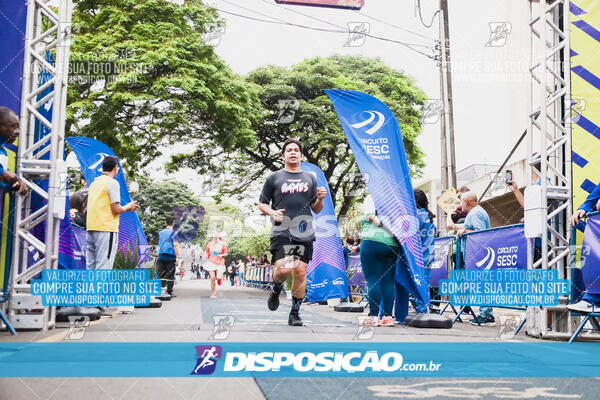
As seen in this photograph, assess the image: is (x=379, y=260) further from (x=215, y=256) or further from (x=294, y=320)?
(x=215, y=256)

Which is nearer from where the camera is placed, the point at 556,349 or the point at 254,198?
the point at 556,349

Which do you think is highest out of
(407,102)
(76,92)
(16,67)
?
(407,102)

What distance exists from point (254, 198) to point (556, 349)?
21797 mm

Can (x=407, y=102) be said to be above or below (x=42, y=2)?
above

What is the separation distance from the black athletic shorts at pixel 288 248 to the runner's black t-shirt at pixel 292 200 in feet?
0.16

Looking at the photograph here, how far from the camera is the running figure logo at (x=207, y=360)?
3.05 m

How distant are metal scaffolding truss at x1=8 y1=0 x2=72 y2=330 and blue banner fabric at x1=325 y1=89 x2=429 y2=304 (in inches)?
123

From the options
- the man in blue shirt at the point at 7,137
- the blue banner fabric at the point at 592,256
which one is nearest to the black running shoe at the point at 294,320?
the blue banner fabric at the point at 592,256

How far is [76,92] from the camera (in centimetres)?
1438

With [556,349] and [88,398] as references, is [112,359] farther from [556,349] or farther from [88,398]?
[556,349]

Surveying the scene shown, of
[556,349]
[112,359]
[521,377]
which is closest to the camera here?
[521,377]

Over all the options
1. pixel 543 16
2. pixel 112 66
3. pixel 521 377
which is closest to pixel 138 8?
pixel 112 66

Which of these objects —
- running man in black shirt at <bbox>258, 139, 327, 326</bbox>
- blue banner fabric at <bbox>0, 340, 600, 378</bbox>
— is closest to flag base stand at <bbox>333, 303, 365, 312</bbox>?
running man in black shirt at <bbox>258, 139, 327, 326</bbox>

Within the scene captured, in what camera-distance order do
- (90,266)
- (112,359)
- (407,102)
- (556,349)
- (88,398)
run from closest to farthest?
(88,398)
(112,359)
(556,349)
(90,266)
(407,102)
